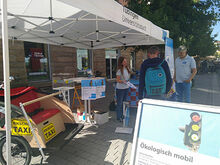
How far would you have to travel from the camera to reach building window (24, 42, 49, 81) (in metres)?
8.26

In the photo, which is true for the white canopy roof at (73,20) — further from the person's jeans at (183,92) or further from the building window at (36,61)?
the building window at (36,61)

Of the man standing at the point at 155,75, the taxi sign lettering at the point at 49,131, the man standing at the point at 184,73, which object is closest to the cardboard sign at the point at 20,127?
the taxi sign lettering at the point at 49,131

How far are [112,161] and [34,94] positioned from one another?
207 cm

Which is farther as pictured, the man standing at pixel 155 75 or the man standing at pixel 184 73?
the man standing at pixel 184 73

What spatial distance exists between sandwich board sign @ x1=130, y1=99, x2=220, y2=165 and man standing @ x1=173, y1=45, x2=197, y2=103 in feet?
8.94

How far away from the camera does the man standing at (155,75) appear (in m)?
2.99

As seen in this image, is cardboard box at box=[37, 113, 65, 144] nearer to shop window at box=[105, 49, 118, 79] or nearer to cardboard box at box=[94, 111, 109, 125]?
cardboard box at box=[94, 111, 109, 125]

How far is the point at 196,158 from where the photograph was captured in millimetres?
1482

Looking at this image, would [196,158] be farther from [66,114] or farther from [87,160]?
[66,114]

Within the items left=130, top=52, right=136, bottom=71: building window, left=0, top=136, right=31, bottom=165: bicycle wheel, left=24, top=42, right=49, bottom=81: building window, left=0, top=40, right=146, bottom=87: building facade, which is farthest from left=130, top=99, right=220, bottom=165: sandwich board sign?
left=130, top=52, right=136, bottom=71: building window

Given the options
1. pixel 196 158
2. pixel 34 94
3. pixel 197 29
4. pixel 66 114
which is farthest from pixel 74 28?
pixel 197 29

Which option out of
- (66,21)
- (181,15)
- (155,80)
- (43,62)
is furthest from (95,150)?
(181,15)

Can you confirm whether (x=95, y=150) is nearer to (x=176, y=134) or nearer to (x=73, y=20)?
(x=176, y=134)

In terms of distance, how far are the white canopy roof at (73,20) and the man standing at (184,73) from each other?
0.90 m
